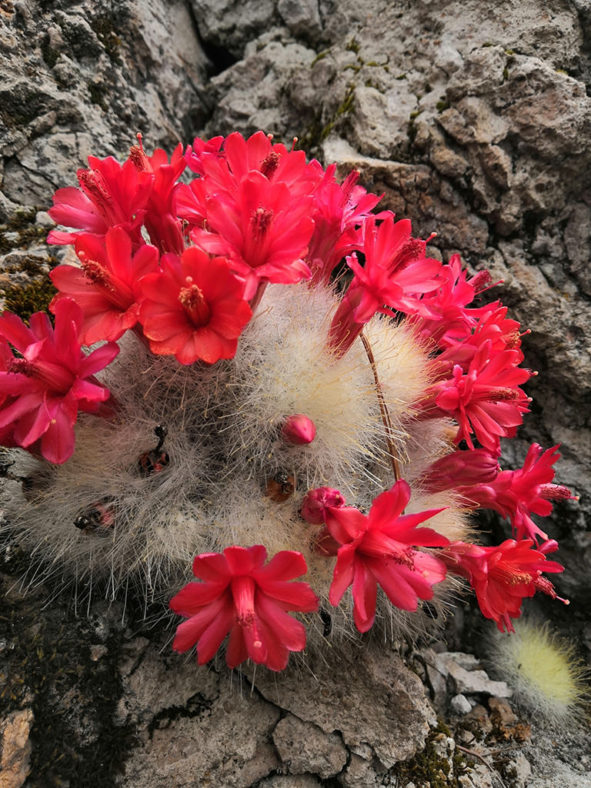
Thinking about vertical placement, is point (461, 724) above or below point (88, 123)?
below

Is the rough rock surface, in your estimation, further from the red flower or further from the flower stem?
the red flower

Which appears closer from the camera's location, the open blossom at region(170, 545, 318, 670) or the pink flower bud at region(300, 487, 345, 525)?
the open blossom at region(170, 545, 318, 670)

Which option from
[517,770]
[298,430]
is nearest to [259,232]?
[298,430]

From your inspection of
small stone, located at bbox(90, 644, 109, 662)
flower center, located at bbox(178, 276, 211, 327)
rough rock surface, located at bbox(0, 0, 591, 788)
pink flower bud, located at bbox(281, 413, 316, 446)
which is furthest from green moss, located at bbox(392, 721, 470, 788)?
flower center, located at bbox(178, 276, 211, 327)

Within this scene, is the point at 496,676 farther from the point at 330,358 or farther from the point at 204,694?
the point at 330,358

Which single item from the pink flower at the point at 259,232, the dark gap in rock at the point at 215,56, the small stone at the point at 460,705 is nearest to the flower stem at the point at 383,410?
the pink flower at the point at 259,232

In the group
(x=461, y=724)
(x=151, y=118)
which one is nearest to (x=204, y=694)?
(x=461, y=724)

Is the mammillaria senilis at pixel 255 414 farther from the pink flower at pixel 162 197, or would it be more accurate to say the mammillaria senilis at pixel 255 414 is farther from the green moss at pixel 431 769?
the green moss at pixel 431 769

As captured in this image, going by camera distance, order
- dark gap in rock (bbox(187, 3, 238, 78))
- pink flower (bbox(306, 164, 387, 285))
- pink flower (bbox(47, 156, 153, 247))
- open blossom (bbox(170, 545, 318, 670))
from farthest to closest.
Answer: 1. dark gap in rock (bbox(187, 3, 238, 78))
2. pink flower (bbox(306, 164, 387, 285))
3. pink flower (bbox(47, 156, 153, 247))
4. open blossom (bbox(170, 545, 318, 670))
